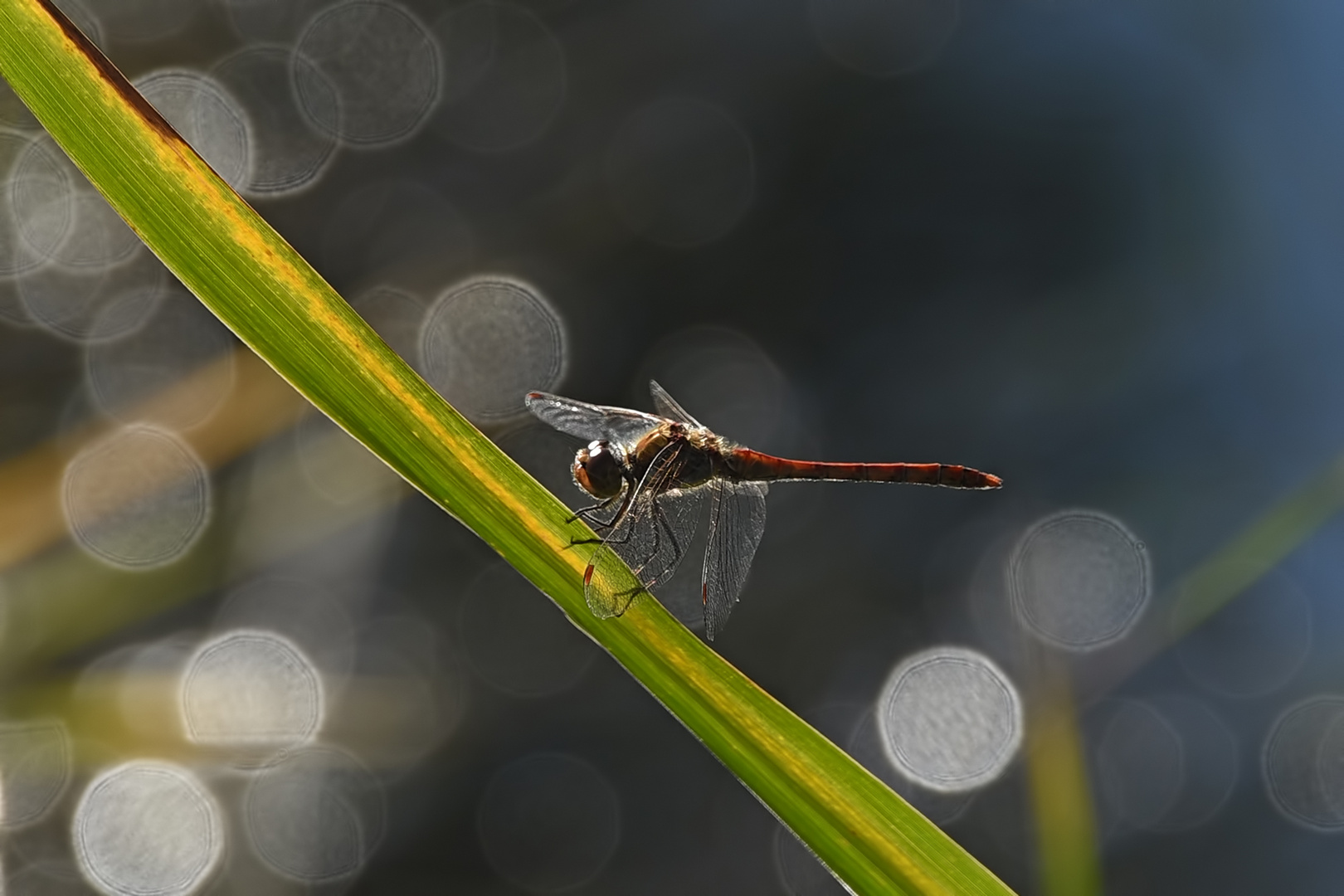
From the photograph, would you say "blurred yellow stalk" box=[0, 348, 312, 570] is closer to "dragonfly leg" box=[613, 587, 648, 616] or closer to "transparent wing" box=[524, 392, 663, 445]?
"transparent wing" box=[524, 392, 663, 445]

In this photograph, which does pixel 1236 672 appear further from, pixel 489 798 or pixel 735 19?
pixel 735 19

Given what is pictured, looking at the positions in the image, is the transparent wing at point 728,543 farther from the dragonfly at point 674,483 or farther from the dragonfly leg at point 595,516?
the dragonfly leg at point 595,516

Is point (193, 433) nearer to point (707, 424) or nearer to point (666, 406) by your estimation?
point (666, 406)

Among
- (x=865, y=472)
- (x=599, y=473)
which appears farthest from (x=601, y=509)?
(x=865, y=472)

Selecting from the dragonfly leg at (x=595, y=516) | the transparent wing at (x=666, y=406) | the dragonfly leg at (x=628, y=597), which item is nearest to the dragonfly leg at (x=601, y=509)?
the dragonfly leg at (x=595, y=516)

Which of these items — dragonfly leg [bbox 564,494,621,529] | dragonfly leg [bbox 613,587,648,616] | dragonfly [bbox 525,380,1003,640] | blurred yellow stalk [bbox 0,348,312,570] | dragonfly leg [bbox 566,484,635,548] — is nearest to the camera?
dragonfly leg [bbox 613,587,648,616]

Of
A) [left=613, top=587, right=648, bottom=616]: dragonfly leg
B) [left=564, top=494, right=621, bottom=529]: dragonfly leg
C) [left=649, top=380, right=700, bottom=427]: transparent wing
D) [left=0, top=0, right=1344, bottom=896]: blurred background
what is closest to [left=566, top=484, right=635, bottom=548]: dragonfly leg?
[left=564, top=494, right=621, bottom=529]: dragonfly leg
